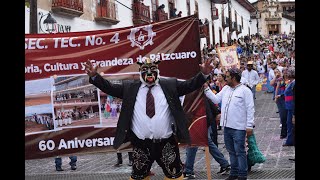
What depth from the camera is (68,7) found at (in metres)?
15.8

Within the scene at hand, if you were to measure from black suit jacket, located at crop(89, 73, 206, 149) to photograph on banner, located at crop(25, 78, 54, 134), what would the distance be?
4.12 ft

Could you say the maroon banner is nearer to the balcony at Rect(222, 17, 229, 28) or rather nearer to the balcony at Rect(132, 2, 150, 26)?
the balcony at Rect(132, 2, 150, 26)

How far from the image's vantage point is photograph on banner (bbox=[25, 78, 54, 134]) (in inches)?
277

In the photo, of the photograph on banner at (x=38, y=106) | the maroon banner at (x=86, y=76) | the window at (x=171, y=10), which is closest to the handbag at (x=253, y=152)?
the maroon banner at (x=86, y=76)

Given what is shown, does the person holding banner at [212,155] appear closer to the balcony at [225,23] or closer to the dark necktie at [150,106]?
the dark necktie at [150,106]

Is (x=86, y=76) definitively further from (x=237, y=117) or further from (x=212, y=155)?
(x=212, y=155)

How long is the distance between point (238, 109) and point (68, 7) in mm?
9530

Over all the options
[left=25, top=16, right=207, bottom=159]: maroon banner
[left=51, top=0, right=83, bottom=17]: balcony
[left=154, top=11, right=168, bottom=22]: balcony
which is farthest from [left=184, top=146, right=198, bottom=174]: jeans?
[left=154, top=11, right=168, bottom=22]: balcony

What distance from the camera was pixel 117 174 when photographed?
8.80 m

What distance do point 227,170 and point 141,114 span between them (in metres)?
2.80

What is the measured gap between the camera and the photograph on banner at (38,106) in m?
7.04

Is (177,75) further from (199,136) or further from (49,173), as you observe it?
(49,173)

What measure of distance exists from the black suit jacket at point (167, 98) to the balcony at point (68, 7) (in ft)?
31.3
